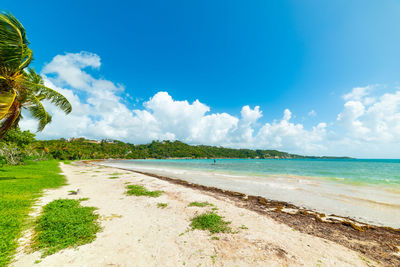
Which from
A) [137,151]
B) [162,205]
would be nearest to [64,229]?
[162,205]

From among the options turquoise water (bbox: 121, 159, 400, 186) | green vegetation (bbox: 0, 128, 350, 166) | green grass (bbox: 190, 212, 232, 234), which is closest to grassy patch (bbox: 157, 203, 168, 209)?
green grass (bbox: 190, 212, 232, 234)

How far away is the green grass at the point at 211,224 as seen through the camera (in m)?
5.82

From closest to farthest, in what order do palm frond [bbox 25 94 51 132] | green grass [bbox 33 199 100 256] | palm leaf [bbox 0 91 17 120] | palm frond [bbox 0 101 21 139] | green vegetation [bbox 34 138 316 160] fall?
green grass [bbox 33 199 100 256] → palm leaf [bbox 0 91 17 120] → palm frond [bbox 0 101 21 139] → palm frond [bbox 25 94 51 132] → green vegetation [bbox 34 138 316 160]

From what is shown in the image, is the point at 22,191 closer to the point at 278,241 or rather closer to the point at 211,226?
the point at 211,226

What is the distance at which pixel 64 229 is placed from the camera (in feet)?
16.9

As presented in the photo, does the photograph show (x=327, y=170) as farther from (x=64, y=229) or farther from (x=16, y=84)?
(x=16, y=84)

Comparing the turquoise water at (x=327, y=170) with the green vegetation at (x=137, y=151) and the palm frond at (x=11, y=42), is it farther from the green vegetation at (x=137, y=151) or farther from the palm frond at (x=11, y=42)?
the green vegetation at (x=137, y=151)

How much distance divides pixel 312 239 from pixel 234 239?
9.47 feet

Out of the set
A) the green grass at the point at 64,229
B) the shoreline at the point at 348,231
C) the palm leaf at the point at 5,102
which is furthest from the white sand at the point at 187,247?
the palm leaf at the point at 5,102

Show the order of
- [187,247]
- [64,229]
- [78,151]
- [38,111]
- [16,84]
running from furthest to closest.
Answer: [78,151] → [38,111] → [16,84] → [64,229] → [187,247]

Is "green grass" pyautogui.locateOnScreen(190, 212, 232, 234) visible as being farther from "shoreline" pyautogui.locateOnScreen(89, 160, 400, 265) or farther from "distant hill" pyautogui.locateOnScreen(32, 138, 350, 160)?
"distant hill" pyautogui.locateOnScreen(32, 138, 350, 160)

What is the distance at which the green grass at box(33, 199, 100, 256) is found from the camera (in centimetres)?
447

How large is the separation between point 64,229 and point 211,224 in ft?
16.9

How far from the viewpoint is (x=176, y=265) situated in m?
4.00
